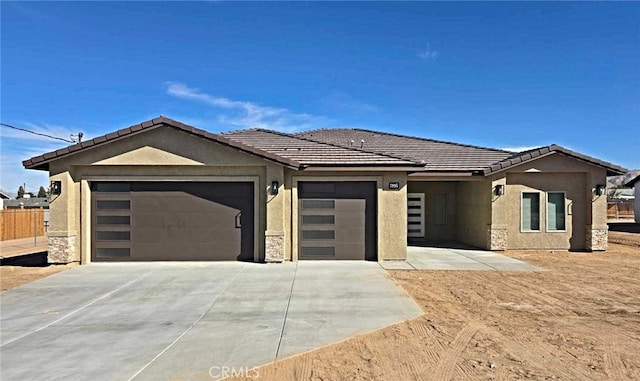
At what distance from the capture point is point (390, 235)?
1264 cm

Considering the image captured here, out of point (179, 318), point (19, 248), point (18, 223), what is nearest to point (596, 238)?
point (179, 318)

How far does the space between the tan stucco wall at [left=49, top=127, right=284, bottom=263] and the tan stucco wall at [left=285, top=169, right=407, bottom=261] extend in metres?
0.52

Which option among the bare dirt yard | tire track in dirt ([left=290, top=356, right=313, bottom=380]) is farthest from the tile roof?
tire track in dirt ([left=290, top=356, right=313, bottom=380])

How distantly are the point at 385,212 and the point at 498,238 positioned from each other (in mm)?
5459

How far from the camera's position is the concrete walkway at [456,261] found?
11617 mm

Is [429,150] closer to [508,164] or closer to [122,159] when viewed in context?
[508,164]

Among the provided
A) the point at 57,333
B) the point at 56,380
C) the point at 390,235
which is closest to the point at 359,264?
the point at 390,235

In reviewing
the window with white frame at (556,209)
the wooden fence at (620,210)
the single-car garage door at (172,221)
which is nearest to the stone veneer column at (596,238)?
the window with white frame at (556,209)

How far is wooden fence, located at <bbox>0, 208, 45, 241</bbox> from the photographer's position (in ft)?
73.6

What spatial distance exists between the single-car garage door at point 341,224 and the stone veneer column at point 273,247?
0.87m

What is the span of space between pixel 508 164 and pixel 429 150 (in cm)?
401

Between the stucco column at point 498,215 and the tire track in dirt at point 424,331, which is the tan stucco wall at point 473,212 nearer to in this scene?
the stucco column at point 498,215

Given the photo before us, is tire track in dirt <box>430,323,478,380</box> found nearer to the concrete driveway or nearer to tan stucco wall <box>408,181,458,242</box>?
the concrete driveway

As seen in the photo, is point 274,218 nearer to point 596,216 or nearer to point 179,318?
point 179,318
